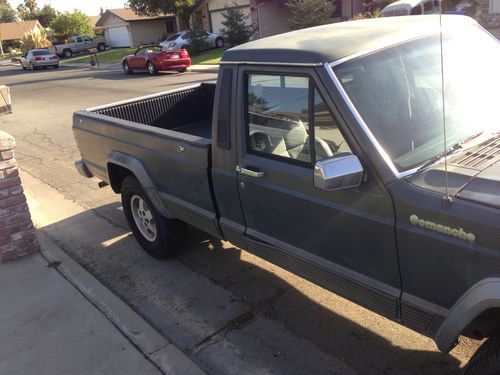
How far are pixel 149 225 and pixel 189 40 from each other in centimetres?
2776

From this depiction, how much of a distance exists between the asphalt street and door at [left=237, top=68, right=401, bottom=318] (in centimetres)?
58

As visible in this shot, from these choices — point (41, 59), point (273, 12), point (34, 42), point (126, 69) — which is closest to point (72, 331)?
point (126, 69)

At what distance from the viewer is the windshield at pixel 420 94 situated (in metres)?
2.53

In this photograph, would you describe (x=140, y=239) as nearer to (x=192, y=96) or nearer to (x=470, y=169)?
(x=192, y=96)

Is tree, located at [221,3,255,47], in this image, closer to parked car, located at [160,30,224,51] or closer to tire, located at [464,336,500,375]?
parked car, located at [160,30,224,51]

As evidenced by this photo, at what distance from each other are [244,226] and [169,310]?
1.03m

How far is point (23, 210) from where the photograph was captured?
4605 mm

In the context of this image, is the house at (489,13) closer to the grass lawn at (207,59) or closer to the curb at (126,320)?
the grass lawn at (207,59)

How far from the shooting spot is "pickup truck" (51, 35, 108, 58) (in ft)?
161

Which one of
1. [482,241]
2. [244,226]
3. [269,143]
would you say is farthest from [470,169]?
[244,226]

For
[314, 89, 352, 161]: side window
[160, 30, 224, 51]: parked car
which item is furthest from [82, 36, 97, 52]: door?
[314, 89, 352, 161]: side window

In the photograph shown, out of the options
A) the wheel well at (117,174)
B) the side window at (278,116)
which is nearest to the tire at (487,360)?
the side window at (278,116)

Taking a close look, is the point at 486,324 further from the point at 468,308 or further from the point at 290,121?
the point at 290,121

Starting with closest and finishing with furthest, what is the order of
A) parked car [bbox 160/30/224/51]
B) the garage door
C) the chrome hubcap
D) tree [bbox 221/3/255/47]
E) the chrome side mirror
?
the chrome side mirror
the chrome hubcap
tree [bbox 221/3/255/47]
parked car [bbox 160/30/224/51]
the garage door
